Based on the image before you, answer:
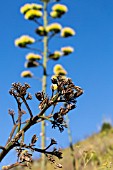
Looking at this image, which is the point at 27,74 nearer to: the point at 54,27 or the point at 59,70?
the point at 59,70

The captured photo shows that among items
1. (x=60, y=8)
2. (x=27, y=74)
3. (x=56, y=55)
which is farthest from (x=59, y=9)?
(x=27, y=74)

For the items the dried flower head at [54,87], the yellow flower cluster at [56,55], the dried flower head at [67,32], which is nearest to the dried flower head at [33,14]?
the dried flower head at [67,32]

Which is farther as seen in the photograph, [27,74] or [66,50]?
[66,50]

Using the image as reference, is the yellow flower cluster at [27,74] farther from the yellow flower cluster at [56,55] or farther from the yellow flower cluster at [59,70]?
the yellow flower cluster at [56,55]

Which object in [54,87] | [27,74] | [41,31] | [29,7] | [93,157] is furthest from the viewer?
[29,7]

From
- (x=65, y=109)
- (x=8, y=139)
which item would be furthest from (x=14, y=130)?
(x=65, y=109)

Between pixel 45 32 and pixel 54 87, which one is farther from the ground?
pixel 45 32

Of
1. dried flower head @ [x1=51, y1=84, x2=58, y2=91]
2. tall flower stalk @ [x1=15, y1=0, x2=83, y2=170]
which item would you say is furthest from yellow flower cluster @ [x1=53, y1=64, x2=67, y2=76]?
dried flower head @ [x1=51, y1=84, x2=58, y2=91]
